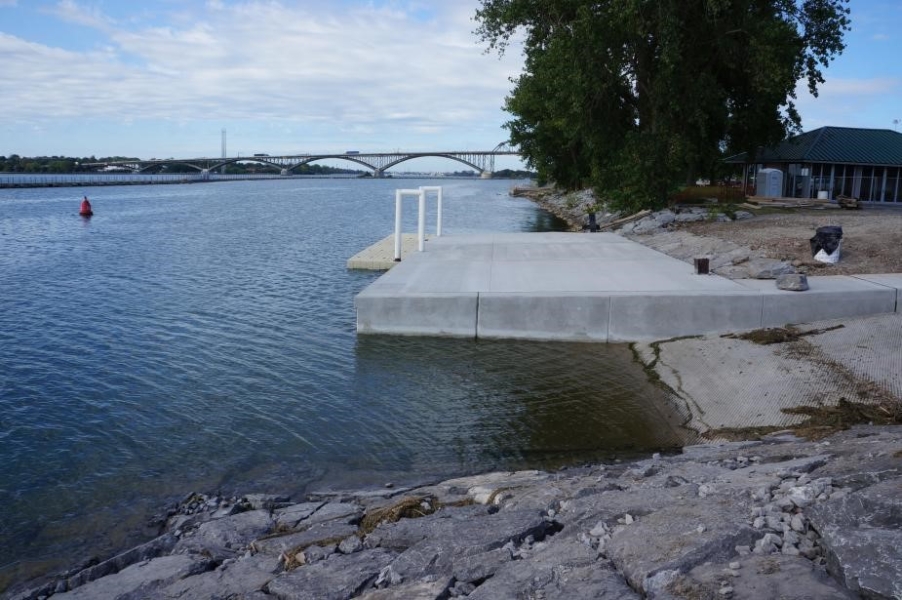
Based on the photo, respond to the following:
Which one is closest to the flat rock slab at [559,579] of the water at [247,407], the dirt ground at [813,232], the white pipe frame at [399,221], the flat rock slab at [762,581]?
the flat rock slab at [762,581]

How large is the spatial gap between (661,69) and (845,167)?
15.9 meters

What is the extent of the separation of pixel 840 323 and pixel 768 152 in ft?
110

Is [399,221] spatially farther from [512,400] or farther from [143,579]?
[143,579]

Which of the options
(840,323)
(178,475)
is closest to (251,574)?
(178,475)

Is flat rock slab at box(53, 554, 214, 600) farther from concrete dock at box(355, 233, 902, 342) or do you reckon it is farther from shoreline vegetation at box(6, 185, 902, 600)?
concrete dock at box(355, 233, 902, 342)

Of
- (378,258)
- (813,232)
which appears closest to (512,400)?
(378,258)

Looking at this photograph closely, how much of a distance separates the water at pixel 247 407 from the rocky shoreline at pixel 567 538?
998 millimetres

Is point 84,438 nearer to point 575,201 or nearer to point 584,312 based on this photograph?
point 584,312

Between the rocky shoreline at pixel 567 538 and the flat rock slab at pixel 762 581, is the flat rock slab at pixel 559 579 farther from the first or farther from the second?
the flat rock slab at pixel 762 581

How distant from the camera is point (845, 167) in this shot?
1571 inches

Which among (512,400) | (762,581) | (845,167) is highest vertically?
(845,167)

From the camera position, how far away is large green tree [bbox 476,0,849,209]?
96.7 ft

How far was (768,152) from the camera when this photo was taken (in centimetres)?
4428

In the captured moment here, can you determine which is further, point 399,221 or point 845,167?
point 845,167
